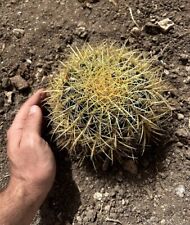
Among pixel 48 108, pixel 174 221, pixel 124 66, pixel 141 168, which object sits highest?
pixel 124 66

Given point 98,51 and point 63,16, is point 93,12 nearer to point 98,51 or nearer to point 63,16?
point 63,16

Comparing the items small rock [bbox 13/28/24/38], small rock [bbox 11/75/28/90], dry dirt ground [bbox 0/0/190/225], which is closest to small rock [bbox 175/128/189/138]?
dry dirt ground [bbox 0/0/190/225]

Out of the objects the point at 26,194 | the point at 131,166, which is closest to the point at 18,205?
the point at 26,194

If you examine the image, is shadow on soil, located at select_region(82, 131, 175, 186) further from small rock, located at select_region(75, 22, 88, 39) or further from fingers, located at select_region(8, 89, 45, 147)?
small rock, located at select_region(75, 22, 88, 39)

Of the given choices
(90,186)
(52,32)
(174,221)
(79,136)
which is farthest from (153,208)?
(52,32)

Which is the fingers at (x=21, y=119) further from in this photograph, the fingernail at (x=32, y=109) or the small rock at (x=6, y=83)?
the small rock at (x=6, y=83)
